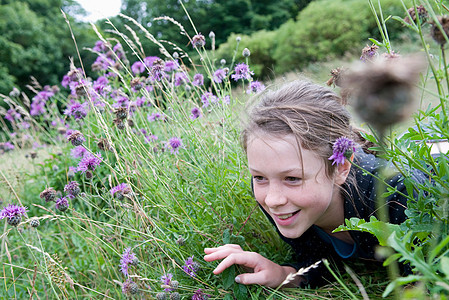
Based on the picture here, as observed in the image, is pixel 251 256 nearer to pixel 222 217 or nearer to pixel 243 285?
pixel 243 285

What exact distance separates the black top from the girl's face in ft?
0.56

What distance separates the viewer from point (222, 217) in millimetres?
1639

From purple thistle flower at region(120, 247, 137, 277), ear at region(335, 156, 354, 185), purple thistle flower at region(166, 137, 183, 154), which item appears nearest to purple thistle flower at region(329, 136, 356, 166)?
ear at region(335, 156, 354, 185)

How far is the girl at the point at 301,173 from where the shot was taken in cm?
125

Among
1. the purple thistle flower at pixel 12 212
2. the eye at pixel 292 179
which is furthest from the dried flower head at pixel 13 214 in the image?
the eye at pixel 292 179

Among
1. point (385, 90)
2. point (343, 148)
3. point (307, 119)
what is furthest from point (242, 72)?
point (385, 90)

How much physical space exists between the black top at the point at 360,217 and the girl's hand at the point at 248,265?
18 centimetres

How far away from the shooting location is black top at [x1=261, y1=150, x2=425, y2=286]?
1377 millimetres

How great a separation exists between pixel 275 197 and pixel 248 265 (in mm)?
293

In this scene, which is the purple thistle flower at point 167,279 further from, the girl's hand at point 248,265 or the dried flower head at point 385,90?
the dried flower head at point 385,90

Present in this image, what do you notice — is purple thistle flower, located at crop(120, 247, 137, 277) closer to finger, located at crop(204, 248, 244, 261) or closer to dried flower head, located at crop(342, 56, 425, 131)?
finger, located at crop(204, 248, 244, 261)

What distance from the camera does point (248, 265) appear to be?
140 centimetres

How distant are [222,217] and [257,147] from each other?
47 cm

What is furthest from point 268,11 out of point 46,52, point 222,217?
point 222,217
